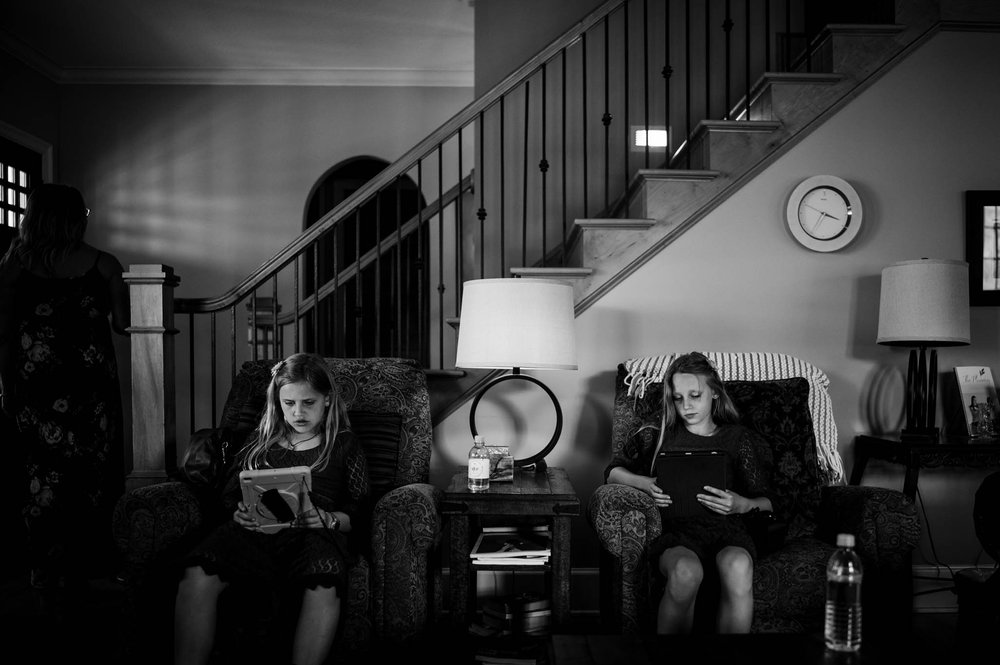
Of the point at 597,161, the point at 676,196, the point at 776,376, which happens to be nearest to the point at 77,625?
the point at 776,376

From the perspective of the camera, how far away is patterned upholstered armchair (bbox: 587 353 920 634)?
7.24ft

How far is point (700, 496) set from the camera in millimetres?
2312

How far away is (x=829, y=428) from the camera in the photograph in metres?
2.85

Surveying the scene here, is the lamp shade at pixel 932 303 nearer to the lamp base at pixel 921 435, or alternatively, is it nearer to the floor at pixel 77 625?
the lamp base at pixel 921 435

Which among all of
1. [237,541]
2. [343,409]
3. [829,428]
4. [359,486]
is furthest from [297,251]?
[829,428]

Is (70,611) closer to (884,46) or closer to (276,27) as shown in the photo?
(276,27)

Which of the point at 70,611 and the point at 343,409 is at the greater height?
the point at 343,409

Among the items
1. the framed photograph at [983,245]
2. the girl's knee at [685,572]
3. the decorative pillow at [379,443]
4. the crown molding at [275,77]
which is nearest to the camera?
the girl's knee at [685,572]

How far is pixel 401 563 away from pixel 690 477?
90cm

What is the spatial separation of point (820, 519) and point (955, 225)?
1.59 metres

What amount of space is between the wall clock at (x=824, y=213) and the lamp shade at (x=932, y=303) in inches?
14.4

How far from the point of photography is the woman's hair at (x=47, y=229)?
2715mm

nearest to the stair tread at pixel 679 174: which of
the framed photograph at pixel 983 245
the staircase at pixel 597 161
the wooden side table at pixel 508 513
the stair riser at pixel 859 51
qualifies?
the staircase at pixel 597 161

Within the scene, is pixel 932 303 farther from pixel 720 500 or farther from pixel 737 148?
pixel 720 500
